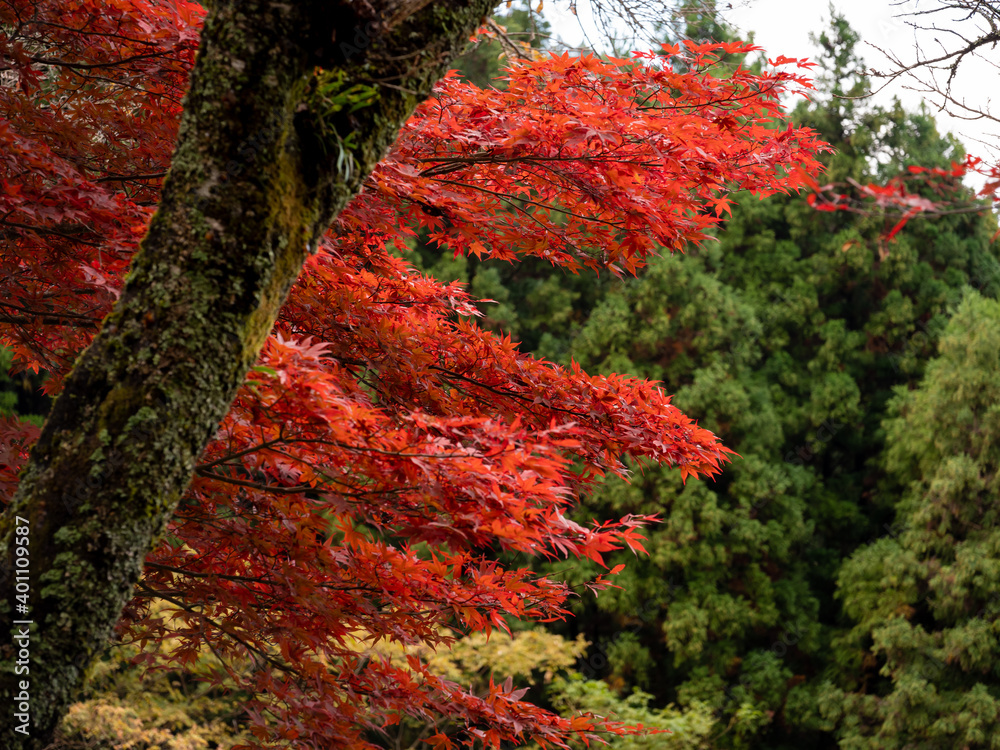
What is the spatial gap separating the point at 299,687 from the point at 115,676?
5086mm

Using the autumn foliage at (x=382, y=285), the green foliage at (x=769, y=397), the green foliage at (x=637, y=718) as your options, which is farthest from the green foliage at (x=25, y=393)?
the autumn foliage at (x=382, y=285)

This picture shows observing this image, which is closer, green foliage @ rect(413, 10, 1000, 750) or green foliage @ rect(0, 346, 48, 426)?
green foliage @ rect(413, 10, 1000, 750)

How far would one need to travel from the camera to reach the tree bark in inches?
56.2

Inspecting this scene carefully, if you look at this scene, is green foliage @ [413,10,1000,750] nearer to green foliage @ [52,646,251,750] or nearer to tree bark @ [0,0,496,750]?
green foliage @ [52,646,251,750]

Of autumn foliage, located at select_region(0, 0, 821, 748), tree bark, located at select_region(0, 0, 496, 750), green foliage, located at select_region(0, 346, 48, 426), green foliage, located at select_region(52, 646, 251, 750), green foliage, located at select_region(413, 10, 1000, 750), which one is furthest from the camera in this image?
green foliage, located at select_region(0, 346, 48, 426)

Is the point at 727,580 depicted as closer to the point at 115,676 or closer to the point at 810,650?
the point at 810,650

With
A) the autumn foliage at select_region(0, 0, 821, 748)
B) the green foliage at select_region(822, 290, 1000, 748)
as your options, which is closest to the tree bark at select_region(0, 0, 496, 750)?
the autumn foliage at select_region(0, 0, 821, 748)

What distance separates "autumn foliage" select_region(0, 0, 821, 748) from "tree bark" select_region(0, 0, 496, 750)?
347 mm

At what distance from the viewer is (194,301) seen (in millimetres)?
1527

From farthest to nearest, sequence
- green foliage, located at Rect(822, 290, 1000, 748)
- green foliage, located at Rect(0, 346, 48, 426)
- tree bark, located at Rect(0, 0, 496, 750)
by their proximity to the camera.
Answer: green foliage, located at Rect(0, 346, 48, 426), green foliage, located at Rect(822, 290, 1000, 748), tree bark, located at Rect(0, 0, 496, 750)

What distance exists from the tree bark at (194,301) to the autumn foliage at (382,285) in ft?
1.14

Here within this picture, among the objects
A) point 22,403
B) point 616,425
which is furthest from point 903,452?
point 22,403

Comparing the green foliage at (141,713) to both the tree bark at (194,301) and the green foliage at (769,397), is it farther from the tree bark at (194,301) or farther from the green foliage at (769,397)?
the tree bark at (194,301)

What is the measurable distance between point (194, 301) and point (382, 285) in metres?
1.14
